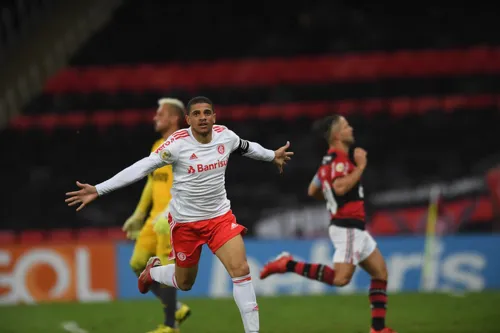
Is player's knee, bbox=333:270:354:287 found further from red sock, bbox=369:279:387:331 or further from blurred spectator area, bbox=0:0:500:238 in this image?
blurred spectator area, bbox=0:0:500:238

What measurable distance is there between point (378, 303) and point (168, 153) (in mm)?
2450

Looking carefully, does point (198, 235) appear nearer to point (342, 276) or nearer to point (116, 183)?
point (116, 183)

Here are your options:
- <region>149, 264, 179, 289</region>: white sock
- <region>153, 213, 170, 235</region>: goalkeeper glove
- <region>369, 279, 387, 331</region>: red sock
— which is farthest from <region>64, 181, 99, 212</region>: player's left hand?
<region>369, 279, 387, 331</region>: red sock

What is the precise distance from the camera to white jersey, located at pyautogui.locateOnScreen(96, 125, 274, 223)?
687cm

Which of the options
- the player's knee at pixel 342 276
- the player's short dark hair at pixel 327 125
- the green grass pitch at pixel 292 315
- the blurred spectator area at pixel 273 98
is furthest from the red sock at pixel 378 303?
the blurred spectator area at pixel 273 98

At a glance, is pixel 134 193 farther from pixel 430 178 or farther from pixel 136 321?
pixel 136 321

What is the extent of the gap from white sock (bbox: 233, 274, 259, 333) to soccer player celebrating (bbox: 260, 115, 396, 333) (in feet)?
4.97

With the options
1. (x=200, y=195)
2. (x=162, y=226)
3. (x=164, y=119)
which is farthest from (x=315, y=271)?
(x=164, y=119)

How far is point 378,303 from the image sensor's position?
26.0 ft

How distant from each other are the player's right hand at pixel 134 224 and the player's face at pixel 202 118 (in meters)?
2.14

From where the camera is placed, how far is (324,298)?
12.3 meters

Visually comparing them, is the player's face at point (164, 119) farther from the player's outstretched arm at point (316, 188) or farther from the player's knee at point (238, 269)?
the player's knee at point (238, 269)

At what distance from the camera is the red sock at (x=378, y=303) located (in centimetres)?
786

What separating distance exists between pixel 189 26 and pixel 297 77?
3557mm
